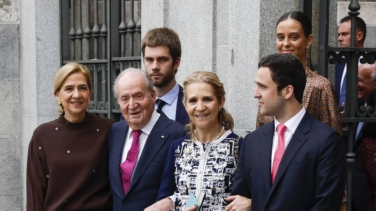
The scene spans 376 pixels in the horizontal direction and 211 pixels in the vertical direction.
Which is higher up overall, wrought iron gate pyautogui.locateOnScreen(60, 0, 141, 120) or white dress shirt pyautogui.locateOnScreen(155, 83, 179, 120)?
wrought iron gate pyautogui.locateOnScreen(60, 0, 141, 120)

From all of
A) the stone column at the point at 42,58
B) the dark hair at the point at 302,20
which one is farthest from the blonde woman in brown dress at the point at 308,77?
the stone column at the point at 42,58

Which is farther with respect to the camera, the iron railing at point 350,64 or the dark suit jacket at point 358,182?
the dark suit jacket at point 358,182

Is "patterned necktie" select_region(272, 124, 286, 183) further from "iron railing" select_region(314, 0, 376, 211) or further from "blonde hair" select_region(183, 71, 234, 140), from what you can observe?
"iron railing" select_region(314, 0, 376, 211)

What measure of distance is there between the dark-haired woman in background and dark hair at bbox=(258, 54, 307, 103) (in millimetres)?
1571

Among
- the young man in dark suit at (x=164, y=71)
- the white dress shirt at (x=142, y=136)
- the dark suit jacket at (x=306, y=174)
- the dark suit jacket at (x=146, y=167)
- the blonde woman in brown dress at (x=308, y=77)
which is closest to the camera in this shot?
the dark suit jacket at (x=306, y=174)

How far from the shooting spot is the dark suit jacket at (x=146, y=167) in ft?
17.2

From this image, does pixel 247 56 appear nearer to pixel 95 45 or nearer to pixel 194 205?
pixel 194 205

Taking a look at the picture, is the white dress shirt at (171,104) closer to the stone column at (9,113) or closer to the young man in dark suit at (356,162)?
the young man in dark suit at (356,162)

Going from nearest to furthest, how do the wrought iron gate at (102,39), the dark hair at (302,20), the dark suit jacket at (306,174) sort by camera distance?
the dark suit jacket at (306,174)
the dark hair at (302,20)
the wrought iron gate at (102,39)

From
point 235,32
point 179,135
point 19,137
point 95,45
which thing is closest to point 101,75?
point 95,45

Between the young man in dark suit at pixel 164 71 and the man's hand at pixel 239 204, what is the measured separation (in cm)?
129

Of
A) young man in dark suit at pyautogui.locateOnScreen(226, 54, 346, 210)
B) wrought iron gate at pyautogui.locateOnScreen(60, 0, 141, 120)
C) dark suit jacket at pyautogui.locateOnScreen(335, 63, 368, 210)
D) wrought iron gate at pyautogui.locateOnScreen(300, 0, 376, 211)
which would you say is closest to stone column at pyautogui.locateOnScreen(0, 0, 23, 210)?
wrought iron gate at pyautogui.locateOnScreen(60, 0, 141, 120)

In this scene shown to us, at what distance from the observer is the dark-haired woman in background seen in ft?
18.0

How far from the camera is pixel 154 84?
5.90 meters
